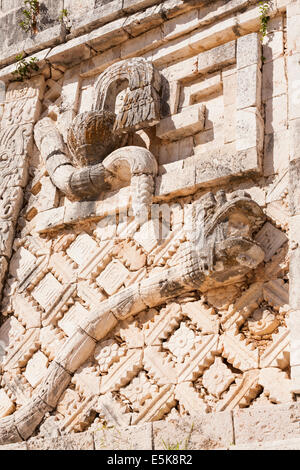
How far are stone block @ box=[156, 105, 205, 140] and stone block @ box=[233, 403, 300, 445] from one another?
10.00 ft

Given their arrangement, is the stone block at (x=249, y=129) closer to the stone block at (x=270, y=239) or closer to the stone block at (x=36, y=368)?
the stone block at (x=270, y=239)

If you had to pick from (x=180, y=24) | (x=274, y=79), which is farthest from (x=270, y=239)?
(x=180, y=24)

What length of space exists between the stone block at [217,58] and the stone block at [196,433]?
11.6ft

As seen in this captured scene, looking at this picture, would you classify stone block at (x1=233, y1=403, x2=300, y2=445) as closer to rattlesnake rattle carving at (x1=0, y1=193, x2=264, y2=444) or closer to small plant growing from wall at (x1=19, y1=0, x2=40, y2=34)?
rattlesnake rattle carving at (x1=0, y1=193, x2=264, y2=444)

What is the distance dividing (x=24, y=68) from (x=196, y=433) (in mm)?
4948

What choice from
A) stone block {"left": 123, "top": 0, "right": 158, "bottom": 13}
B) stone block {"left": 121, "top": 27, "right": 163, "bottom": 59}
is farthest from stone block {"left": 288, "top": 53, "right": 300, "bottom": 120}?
stone block {"left": 123, "top": 0, "right": 158, "bottom": 13}

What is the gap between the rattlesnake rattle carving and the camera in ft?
21.5

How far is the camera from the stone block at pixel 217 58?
303 inches

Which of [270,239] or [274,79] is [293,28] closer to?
[274,79]

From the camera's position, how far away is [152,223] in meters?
7.36

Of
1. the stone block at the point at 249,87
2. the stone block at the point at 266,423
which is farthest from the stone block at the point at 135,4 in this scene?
the stone block at the point at 266,423

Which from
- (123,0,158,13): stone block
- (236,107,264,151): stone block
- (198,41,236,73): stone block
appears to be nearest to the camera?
(236,107,264,151): stone block
